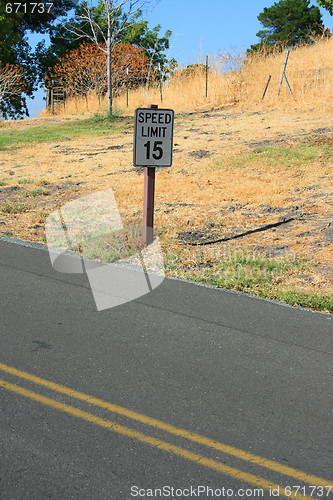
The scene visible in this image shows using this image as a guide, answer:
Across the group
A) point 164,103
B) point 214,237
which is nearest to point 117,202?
point 214,237

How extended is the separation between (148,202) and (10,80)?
118 ft

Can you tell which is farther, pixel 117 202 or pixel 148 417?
pixel 117 202

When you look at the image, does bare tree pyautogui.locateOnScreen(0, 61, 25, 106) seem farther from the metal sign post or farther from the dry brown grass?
the metal sign post

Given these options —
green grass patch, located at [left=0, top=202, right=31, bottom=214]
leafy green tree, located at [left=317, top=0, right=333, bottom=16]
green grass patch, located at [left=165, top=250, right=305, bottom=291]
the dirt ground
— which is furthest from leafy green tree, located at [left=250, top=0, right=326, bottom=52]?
green grass patch, located at [left=165, top=250, right=305, bottom=291]

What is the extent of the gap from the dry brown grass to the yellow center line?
20143mm

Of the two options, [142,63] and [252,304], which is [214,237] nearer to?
[252,304]

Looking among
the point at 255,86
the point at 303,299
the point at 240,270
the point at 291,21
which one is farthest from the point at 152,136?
the point at 291,21

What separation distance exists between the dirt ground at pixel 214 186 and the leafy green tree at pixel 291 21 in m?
29.5

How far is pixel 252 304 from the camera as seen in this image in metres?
7.23

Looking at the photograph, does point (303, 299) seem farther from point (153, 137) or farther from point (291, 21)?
point (291, 21)

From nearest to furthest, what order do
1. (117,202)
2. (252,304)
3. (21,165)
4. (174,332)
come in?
(174,332) → (252,304) → (117,202) → (21,165)

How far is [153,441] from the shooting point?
13.6ft

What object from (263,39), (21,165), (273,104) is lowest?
(21,165)

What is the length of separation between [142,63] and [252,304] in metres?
35.6
